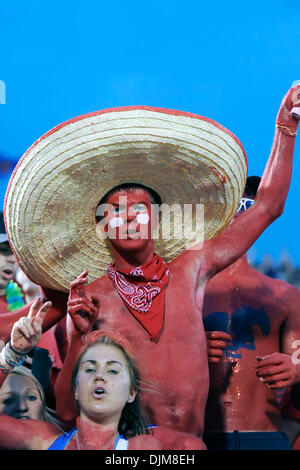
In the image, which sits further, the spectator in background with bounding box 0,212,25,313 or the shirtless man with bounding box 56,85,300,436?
the spectator in background with bounding box 0,212,25,313

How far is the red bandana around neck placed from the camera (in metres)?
2.98

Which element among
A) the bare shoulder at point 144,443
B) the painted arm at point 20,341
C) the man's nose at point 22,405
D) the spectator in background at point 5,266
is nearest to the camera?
the bare shoulder at point 144,443

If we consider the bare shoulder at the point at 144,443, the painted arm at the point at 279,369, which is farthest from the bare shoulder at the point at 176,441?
the painted arm at the point at 279,369

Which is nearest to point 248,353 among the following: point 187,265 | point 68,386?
point 187,265

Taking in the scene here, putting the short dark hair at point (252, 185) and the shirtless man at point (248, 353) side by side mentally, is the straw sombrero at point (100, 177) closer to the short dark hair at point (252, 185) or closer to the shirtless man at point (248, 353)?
the shirtless man at point (248, 353)

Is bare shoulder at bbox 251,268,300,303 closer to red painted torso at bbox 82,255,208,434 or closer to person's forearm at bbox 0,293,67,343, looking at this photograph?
red painted torso at bbox 82,255,208,434

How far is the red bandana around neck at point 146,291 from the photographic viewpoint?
2977 millimetres

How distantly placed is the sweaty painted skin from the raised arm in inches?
22.3

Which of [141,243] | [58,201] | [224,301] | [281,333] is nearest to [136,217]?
[141,243]

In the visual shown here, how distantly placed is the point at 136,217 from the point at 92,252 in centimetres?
35

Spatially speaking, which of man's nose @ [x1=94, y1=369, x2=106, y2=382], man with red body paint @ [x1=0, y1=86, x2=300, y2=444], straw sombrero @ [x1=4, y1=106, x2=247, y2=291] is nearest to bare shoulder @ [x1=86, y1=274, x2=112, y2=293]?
man with red body paint @ [x1=0, y1=86, x2=300, y2=444]

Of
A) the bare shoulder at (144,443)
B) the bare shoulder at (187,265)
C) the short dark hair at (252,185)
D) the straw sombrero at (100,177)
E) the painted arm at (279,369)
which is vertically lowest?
the bare shoulder at (144,443)

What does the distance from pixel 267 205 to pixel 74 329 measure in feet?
3.41
